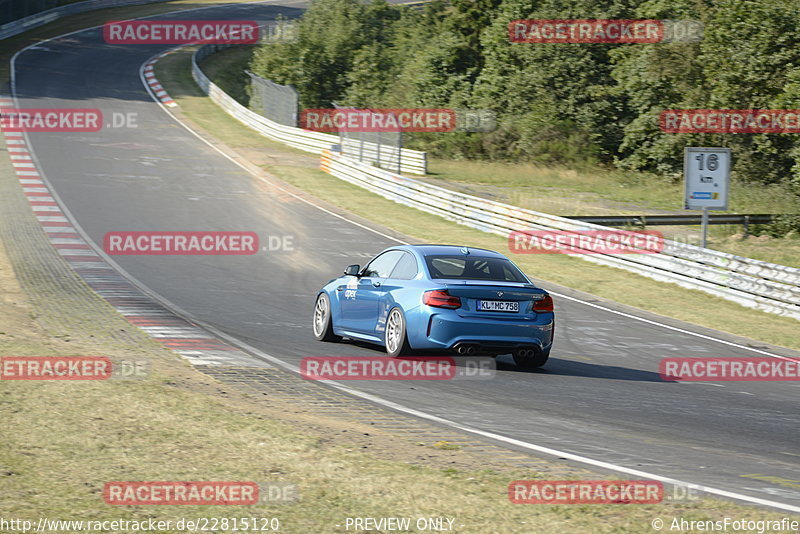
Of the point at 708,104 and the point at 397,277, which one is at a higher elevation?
the point at 708,104

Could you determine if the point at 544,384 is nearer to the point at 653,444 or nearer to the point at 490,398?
the point at 490,398

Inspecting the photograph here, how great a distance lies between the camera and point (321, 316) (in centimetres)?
1344

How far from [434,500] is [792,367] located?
9485 millimetres

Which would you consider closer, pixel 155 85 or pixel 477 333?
pixel 477 333

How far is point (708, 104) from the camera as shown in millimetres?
38281

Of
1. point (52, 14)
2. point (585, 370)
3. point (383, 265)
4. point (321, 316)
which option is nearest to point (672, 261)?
point (585, 370)

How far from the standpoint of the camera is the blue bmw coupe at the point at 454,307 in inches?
425

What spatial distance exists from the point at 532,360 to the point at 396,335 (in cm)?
173

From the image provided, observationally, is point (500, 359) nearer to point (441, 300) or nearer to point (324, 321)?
point (441, 300)

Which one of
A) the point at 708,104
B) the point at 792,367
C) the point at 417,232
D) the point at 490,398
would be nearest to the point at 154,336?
the point at 490,398

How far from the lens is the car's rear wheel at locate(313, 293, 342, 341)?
1318cm

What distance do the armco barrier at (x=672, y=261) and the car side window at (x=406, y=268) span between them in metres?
9.83

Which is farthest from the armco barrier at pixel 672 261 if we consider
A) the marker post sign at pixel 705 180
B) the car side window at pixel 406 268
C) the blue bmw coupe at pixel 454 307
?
the car side window at pixel 406 268

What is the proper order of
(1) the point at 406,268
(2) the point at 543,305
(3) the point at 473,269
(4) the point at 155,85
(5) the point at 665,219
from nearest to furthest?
(2) the point at 543,305 → (3) the point at 473,269 → (1) the point at 406,268 → (5) the point at 665,219 → (4) the point at 155,85
